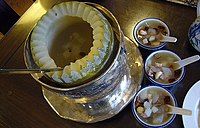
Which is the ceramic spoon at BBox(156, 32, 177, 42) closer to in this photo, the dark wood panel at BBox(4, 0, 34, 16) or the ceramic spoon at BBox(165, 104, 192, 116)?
the ceramic spoon at BBox(165, 104, 192, 116)

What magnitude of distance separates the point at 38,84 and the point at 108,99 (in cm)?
20

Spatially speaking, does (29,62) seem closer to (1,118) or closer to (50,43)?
(50,43)

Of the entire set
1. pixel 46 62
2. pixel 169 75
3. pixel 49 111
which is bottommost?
pixel 169 75

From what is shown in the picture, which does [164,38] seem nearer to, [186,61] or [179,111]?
[186,61]

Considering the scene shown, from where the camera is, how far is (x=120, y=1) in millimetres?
991

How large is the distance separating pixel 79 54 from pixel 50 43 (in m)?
0.07

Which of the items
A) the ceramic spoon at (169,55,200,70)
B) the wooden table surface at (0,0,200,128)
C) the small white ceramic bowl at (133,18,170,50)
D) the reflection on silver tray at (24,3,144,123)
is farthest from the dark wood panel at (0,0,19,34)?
the ceramic spoon at (169,55,200,70)

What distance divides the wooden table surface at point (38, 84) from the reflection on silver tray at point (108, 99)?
0.02 meters

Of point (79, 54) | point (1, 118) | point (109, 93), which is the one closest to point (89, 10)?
point (79, 54)

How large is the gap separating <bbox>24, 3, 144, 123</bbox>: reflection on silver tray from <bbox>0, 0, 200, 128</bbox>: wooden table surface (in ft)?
0.05

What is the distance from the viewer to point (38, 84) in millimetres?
926

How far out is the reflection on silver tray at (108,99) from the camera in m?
0.86

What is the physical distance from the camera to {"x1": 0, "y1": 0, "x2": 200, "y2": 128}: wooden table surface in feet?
2.85

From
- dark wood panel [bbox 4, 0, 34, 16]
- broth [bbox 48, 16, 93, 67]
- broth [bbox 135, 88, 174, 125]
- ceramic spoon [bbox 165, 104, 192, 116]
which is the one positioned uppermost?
dark wood panel [bbox 4, 0, 34, 16]
